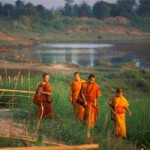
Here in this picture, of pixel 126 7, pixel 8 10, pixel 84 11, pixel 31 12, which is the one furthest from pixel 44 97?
pixel 84 11

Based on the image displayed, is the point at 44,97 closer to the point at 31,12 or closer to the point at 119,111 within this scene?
the point at 119,111

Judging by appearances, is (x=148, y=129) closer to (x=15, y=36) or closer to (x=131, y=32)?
(x=15, y=36)

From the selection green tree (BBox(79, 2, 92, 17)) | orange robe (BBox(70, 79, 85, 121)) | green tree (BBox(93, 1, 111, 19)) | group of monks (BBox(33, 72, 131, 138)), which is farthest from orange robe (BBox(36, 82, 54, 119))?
green tree (BBox(79, 2, 92, 17))

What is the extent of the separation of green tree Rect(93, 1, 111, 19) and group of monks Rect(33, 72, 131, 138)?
66065 millimetres

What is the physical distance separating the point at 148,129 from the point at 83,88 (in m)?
1.52

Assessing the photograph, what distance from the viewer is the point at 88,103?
30.3 feet

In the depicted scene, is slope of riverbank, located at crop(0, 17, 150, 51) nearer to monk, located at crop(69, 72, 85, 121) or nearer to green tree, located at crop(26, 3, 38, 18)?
green tree, located at crop(26, 3, 38, 18)

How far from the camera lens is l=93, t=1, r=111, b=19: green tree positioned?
74.9 metres

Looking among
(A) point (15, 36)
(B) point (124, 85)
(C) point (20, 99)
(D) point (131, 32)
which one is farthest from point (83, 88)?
(D) point (131, 32)

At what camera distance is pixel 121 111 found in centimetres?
902

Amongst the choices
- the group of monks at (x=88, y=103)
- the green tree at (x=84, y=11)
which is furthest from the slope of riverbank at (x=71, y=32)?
the group of monks at (x=88, y=103)

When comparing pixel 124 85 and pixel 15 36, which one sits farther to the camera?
pixel 15 36

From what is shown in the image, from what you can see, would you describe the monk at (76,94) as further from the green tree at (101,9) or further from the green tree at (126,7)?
the green tree at (101,9)

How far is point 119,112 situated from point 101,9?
68218mm
